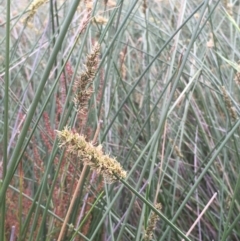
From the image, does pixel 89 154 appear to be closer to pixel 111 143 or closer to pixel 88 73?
pixel 88 73

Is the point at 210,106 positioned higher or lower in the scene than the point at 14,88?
higher

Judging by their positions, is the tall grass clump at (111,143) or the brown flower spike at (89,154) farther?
the tall grass clump at (111,143)

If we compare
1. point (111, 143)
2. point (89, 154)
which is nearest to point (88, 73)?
point (89, 154)

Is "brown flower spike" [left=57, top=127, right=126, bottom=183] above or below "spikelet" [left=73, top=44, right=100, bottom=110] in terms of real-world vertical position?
below

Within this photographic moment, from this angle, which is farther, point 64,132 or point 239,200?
point 239,200

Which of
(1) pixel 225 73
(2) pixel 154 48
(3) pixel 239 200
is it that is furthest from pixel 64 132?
(2) pixel 154 48

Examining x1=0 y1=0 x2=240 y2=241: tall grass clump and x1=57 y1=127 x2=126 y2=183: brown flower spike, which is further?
x1=0 y1=0 x2=240 y2=241: tall grass clump

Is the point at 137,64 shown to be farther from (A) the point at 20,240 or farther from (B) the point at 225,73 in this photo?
(A) the point at 20,240

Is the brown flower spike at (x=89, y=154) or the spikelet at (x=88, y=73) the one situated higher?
the spikelet at (x=88, y=73)
